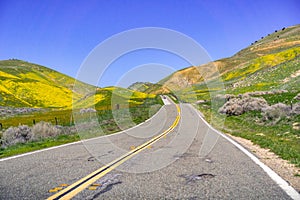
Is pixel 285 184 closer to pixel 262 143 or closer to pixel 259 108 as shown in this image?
pixel 262 143

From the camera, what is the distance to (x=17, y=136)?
16.3 metres

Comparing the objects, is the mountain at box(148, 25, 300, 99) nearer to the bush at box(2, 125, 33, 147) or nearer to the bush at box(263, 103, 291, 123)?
the bush at box(263, 103, 291, 123)

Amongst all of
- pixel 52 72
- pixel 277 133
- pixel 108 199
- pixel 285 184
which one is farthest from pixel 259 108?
pixel 52 72

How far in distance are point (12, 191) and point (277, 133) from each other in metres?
12.5

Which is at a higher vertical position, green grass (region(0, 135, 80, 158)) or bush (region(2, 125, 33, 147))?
bush (region(2, 125, 33, 147))

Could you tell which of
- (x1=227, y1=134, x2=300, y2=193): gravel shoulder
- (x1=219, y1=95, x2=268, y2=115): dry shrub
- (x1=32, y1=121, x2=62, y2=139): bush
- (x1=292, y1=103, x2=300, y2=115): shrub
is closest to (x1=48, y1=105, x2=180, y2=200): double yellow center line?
(x1=227, y1=134, x2=300, y2=193): gravel shoulder

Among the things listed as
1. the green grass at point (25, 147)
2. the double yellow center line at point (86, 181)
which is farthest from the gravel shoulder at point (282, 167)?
the green grass at point (25, 147)

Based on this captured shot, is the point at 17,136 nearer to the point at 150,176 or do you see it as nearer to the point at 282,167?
the point at 150,176

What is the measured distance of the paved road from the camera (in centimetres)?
506

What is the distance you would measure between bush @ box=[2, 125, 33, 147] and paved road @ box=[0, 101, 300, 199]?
6809 mm

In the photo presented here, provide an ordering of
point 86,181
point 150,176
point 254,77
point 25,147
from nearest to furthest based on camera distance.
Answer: point 86,181, point 150,176, point 25,147, point 254,77

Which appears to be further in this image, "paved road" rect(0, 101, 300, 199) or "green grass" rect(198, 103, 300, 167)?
"green grass" rect(198, 103, 300, 167)

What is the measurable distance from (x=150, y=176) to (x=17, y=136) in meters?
12.2

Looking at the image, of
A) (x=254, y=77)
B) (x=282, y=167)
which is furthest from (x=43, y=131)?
(x=254, y=77)
